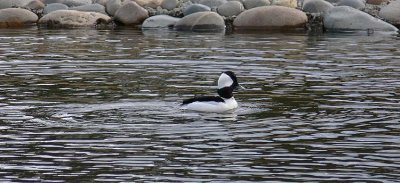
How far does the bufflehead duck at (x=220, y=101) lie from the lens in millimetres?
15234

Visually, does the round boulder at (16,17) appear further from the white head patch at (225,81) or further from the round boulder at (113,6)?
the white head patch at (225,81)

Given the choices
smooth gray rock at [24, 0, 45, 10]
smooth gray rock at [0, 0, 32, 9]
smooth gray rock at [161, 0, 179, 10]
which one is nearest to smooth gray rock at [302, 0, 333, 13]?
smooth gray rock at [161, 0, 179, 10]

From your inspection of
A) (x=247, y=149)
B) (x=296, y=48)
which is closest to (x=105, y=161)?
(x=247, y=149)

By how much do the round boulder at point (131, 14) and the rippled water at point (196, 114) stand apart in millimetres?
6488

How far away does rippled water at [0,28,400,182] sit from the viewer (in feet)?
37.2

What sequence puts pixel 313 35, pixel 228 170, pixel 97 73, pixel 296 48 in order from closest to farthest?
pixel 228 170
pixel 97 73
pixel 296 48
pixel 313 35

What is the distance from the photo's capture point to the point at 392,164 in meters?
11.5

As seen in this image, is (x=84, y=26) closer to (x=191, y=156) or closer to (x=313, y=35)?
(x=313, y=35)

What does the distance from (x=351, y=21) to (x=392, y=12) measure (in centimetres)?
167

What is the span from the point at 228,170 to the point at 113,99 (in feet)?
17.8

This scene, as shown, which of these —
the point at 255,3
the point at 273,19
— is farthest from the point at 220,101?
the point at 255,3

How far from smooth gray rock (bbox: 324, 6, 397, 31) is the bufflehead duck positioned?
44.4 ft

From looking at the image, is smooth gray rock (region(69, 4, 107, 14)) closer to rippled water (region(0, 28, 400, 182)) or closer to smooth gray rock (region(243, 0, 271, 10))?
smooth gray rock (region(243, 0, 271, 10))

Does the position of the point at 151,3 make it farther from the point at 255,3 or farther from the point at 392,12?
the point at 392,12
